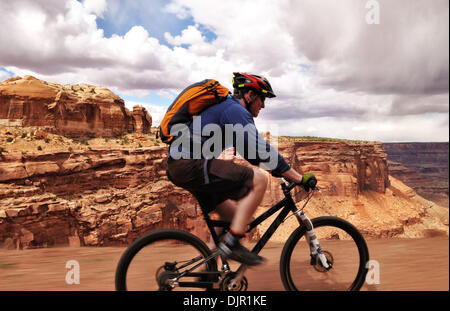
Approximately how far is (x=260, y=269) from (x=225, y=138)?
2333mm

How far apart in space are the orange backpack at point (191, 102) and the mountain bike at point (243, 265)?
3.43 ft

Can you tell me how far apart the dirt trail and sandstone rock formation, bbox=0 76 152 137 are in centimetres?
4887

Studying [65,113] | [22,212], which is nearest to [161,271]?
[22,212]

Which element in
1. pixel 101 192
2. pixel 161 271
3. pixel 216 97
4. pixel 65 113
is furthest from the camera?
pixel 65 113

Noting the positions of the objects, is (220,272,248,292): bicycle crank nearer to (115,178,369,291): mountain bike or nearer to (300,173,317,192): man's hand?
(115,178,369,291): mountain bike

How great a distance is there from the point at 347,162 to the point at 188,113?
8029 centimetres

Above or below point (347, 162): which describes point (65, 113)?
above

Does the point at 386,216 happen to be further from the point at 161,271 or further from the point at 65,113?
the point at 161,271

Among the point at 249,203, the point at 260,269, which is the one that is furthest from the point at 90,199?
the point at 249,203

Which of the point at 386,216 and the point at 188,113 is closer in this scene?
the point at 188,113

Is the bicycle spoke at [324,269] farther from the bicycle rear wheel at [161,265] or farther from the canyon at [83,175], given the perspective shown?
the canyon at [83,175]

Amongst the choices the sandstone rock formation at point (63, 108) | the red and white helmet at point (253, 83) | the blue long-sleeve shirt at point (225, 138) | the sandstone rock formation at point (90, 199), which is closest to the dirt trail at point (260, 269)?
the blue long-sleeve shirt at point (225, 138)

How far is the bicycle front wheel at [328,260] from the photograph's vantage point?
3.29 metres

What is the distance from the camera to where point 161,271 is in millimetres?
3109
